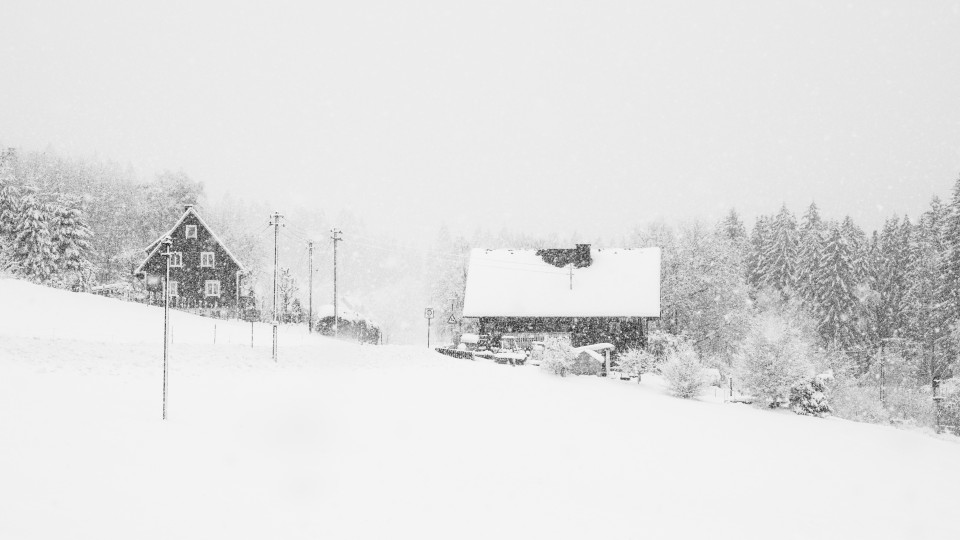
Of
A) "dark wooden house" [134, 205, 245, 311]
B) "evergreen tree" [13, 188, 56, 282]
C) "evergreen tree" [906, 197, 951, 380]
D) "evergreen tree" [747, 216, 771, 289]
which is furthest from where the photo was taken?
"evergreen tree" [747, 216, 771, 289]

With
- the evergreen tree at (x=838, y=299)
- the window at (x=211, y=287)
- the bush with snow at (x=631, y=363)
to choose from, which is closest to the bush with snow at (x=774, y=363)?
the bush with snow at (x=631, y=363)

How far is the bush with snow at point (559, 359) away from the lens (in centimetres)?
2755

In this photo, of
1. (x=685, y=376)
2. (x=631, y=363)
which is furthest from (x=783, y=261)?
(x=685, y=376)

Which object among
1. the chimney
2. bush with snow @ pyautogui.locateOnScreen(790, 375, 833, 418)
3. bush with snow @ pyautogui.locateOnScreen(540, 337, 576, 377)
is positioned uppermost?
the chimney

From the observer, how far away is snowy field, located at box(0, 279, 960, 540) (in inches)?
344

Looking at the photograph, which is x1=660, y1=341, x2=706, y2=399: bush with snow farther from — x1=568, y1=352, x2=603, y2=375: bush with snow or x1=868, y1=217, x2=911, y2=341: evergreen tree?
x1=868, y1=217, x2=911, y2=341: evergreen tree

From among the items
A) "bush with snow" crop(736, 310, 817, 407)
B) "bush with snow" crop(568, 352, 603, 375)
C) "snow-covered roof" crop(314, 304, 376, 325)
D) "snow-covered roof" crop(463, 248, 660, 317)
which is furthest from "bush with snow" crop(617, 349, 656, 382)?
"snow-covered roof" crop(314, 304, 376, 325)

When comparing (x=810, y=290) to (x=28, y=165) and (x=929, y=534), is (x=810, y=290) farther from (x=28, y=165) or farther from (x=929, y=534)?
(x=28, y=165)

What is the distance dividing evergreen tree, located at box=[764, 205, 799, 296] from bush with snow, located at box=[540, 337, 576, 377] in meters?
39.7

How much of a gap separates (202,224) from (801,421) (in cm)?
4376

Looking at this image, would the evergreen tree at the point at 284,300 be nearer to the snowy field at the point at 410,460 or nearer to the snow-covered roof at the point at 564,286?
the snow-covered roof at the point at 564,286

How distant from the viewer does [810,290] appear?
174 ft

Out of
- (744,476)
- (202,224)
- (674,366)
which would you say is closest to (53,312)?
(202,224)

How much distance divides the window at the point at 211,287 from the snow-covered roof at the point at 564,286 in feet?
69.1
